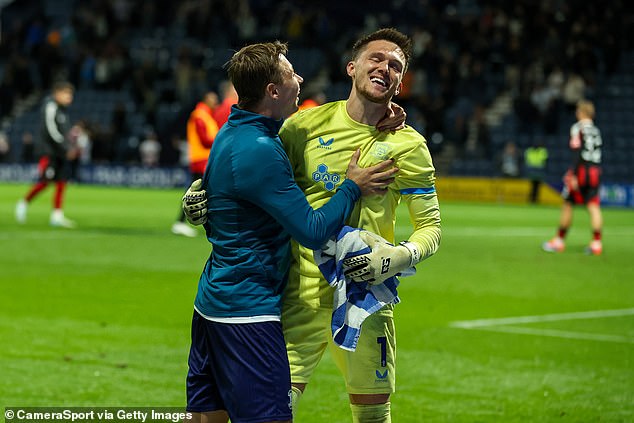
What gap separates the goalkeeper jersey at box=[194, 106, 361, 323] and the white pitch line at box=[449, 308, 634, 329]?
627 centimetres

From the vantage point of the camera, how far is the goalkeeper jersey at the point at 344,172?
5.09 meters

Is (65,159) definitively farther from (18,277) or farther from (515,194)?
(515,194)

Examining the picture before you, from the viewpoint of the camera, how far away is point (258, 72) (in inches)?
184

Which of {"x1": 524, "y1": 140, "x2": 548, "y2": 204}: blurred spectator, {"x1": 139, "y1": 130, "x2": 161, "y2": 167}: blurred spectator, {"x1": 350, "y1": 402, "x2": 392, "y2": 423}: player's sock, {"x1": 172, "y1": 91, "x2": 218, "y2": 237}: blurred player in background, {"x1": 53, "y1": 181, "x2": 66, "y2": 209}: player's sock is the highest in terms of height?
{"x1": 350, "y1": 402, "x2": 392, "y2": 423}: player's sock

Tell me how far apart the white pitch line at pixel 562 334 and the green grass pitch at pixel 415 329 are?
0.01m

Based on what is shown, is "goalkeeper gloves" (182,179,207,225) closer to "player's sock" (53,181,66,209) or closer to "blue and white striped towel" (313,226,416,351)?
"blue and white striped towel" (313,226,416,351)

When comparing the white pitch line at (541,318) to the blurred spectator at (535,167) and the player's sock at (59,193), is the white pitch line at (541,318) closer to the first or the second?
the player's sock at (59,193)

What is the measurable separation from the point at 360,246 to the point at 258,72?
82 centimetres

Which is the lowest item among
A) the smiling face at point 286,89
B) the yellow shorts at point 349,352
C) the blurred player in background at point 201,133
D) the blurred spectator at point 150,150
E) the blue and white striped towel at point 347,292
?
the blurred spectator at point 150,150

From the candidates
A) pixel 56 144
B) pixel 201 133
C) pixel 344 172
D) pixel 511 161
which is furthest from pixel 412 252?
pixel 511 161

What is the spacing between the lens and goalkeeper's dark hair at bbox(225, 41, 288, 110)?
466 cm

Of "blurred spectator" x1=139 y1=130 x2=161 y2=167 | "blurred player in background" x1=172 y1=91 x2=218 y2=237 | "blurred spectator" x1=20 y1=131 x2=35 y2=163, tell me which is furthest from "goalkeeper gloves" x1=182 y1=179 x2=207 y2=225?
"blurred spectator" x1=20 y1=131 x2=35 y2=163

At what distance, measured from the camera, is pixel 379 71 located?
202 inches

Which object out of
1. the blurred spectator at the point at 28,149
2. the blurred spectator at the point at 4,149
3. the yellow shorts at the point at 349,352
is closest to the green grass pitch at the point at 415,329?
the yellow shorts at the point at 349,352
